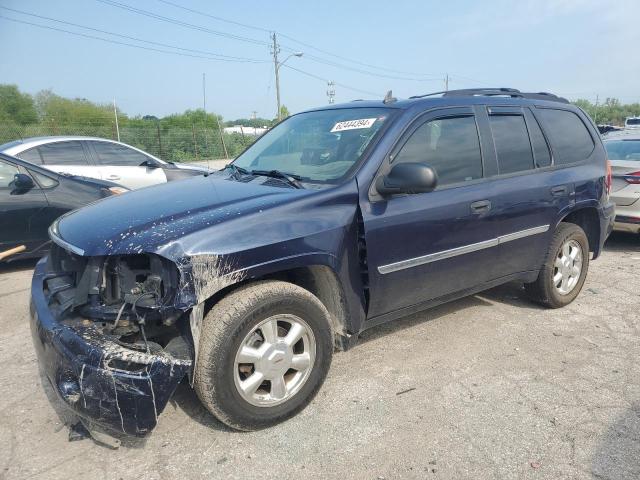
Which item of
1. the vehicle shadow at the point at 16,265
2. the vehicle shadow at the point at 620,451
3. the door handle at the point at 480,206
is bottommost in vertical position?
the vehicle shadow at the point at 620,451

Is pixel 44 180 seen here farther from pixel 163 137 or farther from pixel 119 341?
pixel 163 137

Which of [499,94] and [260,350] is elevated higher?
[499,94]

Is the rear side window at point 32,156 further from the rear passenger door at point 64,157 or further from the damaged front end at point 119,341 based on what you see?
the damaged front end at point 119,341

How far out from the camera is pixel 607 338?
387 centimetres

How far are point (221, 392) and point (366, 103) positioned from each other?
7.69ft

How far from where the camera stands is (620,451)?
250 cm

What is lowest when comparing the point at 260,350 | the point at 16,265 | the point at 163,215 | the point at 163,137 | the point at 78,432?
the point at 78,432

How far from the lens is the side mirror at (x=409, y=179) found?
9.29 feet

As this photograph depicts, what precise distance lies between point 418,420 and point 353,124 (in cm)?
196

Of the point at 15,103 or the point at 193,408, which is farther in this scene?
the point at 15,103

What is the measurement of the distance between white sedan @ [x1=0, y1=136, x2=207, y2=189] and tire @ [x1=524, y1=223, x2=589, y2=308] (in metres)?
4.63

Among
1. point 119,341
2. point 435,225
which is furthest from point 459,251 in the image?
point 119,341

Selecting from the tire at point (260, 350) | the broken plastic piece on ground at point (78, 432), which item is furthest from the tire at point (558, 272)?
the broken plastic piece on ground at point (78, 432)

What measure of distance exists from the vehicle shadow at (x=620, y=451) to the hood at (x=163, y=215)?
204cm
